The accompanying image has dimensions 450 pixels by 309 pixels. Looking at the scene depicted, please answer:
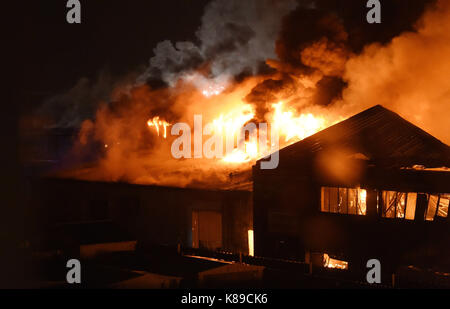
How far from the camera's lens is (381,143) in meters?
14.5

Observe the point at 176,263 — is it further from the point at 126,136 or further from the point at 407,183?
the point at 126,136

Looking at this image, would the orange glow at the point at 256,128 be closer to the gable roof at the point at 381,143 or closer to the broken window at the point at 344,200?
the gable roof at the point at 381,143

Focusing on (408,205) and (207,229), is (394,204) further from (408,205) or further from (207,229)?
(207,229)

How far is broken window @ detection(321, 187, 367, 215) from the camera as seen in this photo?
1423 centimetres

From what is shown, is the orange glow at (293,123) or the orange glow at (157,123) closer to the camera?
the orange glow at (293,123)

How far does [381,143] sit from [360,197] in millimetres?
2003

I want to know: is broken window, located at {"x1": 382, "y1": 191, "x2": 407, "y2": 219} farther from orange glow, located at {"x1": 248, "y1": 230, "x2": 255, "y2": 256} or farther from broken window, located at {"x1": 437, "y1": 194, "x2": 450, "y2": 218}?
orange glow, located at {"x1": 248, "y1": 230, "x2": 255, "y2": 256}

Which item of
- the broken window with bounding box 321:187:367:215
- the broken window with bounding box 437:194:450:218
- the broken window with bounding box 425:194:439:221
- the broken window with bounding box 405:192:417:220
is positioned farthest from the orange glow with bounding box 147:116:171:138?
the broken window with bounding box 437:194:450:218

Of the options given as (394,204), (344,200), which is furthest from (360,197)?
(394,204)

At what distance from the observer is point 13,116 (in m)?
13.6

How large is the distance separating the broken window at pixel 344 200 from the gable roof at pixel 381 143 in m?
1.27

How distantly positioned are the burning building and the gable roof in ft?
0.10

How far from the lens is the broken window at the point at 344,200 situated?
1423 cm

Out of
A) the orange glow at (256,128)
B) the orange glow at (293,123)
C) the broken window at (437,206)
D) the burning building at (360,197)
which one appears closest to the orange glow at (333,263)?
the burning building at (360,197)
